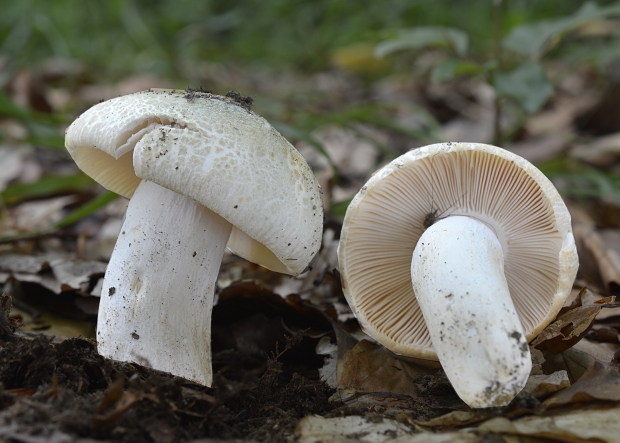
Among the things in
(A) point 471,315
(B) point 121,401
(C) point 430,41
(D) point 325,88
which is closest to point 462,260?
(A) point 471,315

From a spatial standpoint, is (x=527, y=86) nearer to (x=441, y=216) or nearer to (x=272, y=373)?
(x=441, y=216)

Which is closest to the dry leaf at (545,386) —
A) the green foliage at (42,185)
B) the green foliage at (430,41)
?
the green foliage at (430,41)

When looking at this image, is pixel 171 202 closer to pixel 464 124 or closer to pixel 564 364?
pixel 564 364

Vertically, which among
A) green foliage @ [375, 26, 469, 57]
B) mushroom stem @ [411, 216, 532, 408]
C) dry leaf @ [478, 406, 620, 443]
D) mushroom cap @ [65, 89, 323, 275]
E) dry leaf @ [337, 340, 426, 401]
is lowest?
dry leaf @ [337, 340, 426, 401]

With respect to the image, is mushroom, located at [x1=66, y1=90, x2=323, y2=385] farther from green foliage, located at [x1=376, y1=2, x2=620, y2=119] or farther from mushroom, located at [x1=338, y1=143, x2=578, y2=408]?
green foliage, located at [x1=376, y1=2, x2=620, y2=119]

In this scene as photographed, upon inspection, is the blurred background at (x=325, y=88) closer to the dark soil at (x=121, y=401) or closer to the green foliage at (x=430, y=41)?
the green foliage at (x=430, y=41)

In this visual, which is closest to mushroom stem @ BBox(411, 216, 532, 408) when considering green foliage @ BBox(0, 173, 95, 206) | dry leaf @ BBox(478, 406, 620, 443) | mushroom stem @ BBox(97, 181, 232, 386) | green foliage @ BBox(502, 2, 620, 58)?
dry leaf @ BBox(478, 406, 620, 443)
